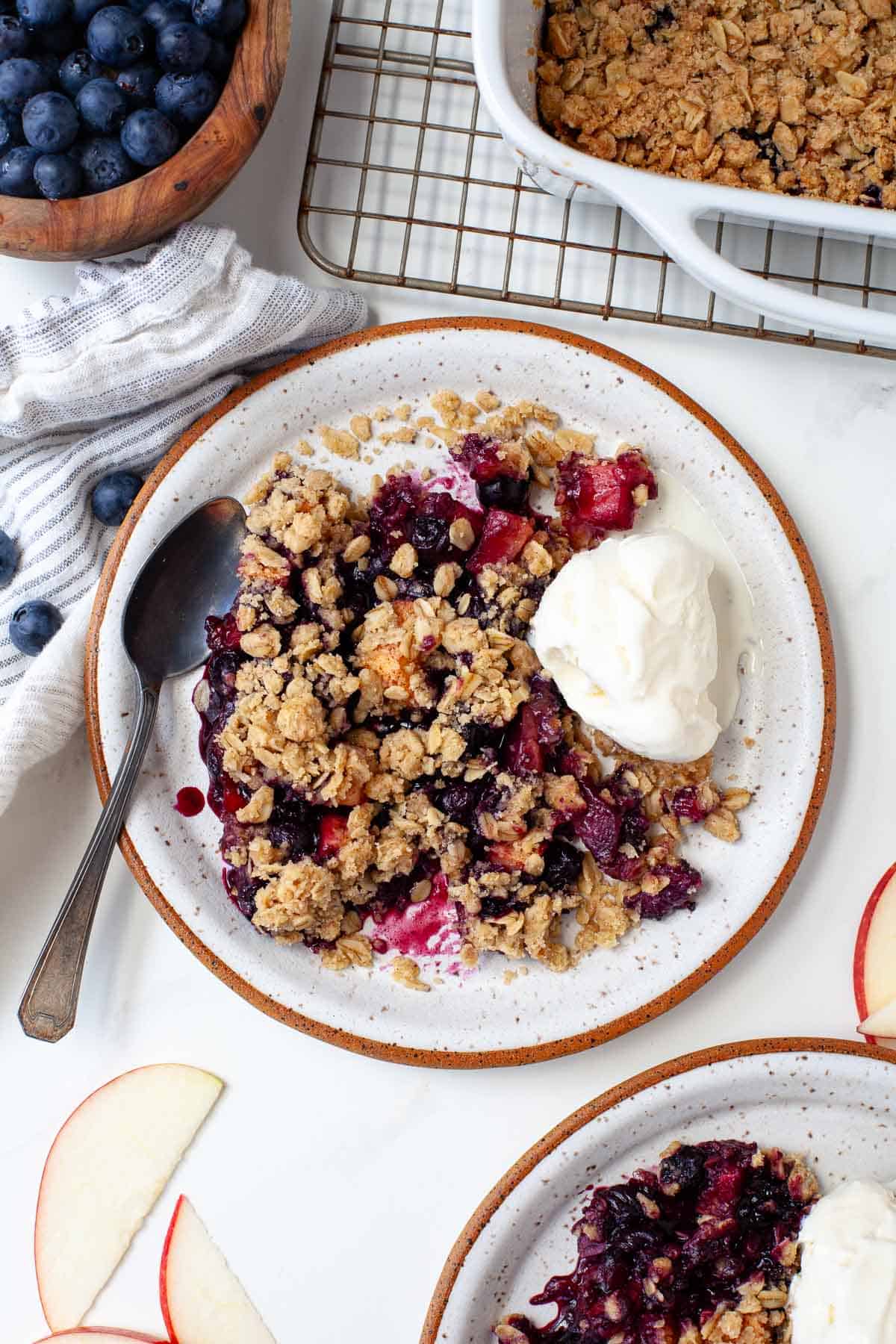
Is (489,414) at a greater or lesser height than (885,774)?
greater

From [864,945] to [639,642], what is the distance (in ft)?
1.82

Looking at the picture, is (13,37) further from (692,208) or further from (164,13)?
(692,208)

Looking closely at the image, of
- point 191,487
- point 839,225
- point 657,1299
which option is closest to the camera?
point 839,225

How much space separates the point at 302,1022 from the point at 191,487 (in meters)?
0.73

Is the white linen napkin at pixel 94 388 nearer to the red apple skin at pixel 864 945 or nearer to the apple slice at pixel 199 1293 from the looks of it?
the apple slice at pixel 199 1293

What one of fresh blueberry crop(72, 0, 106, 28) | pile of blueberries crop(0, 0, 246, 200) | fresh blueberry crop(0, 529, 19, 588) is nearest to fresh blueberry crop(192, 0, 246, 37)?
pile of blueberries crop(0, 0, 246, 200)

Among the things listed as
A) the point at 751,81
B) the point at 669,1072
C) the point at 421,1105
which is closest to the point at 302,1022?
the point at 421,1105

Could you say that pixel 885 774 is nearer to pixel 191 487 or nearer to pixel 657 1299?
pixel 657 1299

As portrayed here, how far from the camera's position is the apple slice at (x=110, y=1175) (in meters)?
1.55

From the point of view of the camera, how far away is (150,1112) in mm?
1558

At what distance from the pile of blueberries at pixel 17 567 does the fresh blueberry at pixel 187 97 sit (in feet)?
1.55

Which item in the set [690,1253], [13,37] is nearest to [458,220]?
[13,37]

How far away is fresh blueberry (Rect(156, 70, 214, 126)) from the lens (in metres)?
1.31

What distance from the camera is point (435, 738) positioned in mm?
1420
